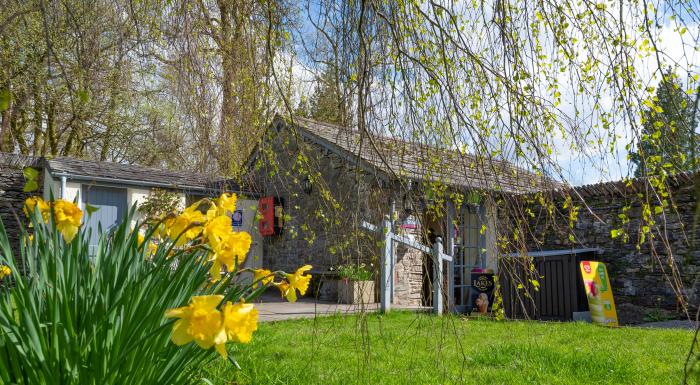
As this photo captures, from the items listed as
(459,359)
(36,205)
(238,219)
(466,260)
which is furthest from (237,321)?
(238,219)

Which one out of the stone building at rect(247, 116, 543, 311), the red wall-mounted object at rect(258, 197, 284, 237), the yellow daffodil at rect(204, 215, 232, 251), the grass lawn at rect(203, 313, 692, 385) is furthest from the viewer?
the red wall-mounted object at rect(258, 197, 284, 237)

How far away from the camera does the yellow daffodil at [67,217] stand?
221 centimetres

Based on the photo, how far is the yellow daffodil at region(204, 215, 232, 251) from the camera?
2148 millimetres

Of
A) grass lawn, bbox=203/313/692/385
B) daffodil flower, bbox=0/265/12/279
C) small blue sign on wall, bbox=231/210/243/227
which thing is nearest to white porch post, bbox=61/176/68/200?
small blue sign on wall, bbox=231/210/243/227

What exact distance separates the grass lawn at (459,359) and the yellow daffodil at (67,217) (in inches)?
48.2

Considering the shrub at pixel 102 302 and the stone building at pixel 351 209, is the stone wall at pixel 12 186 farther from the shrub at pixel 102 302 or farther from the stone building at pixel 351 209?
the shrub at pixel 102 302

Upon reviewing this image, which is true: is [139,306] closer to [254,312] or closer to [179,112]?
[254,312]

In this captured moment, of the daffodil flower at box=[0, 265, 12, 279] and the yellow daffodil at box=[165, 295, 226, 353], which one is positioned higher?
the daffodil flower at box=[0, 265, 12, 279]

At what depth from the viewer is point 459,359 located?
4316mm

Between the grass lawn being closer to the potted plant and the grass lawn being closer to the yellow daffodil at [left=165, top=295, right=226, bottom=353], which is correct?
the potted plant

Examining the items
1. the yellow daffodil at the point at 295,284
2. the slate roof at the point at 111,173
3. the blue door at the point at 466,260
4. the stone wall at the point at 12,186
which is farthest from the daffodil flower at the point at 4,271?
the stone wall at the point at 12,186

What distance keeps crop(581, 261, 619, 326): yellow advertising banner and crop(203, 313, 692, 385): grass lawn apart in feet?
6.75

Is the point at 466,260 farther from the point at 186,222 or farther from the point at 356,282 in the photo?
the point at 186,222

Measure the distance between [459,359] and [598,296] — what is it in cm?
507
